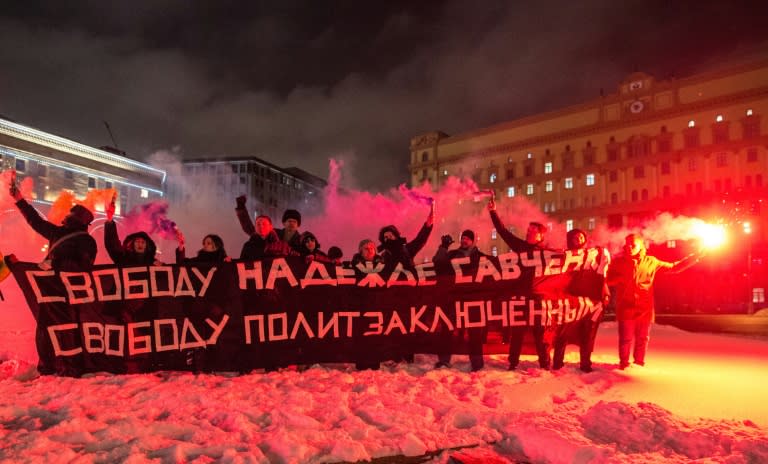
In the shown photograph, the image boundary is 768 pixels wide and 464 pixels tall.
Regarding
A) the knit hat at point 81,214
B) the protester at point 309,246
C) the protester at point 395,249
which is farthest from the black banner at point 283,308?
the knit hat at point 81,214

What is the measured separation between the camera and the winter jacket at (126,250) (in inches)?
261

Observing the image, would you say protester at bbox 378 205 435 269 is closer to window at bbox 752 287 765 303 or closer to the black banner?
the black banner

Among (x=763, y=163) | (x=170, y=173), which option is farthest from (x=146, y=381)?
(x=170, y=173)

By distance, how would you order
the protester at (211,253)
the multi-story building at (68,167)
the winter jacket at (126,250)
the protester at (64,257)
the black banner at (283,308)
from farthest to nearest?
the multi-story building at (68,167) < the protester at (211,253) < the winter jacket at (126,250) < the black banner at (283,308) < the protester at (64,257)

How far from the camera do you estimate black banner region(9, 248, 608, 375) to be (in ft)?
20.1

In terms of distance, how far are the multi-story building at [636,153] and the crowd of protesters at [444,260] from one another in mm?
38361

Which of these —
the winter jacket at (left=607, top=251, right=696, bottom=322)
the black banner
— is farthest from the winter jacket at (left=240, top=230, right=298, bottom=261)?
the winter jacket at (left=607, top=251, right=696, bottom=322)

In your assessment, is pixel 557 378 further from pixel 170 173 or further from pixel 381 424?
pixel 170 173

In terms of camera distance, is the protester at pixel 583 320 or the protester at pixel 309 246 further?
the protester at pixel 309 246

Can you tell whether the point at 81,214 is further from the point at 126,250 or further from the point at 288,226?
the point at 288,226

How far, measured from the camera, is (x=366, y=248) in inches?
274

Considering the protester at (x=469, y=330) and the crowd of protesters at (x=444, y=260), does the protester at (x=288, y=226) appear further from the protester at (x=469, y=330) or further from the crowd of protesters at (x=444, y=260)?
the protester at (x=469, y=330)

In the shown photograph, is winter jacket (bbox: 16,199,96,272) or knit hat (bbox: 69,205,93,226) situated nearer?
winter jacket (bbox: 16,199,96,272)

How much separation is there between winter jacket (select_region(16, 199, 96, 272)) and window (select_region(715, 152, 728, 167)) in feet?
184
